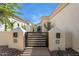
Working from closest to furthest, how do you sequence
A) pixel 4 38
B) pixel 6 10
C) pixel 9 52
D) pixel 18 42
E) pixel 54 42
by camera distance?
pixel 9 52
pixel 6 10
pixel 54 42
pixel 18 42
pixel 4 38

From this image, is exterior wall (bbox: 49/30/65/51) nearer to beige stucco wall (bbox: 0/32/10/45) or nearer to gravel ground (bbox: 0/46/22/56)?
gravel ground (bbox: 0/46/22/56)

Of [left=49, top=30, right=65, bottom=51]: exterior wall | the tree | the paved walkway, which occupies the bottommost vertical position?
the paved walkway

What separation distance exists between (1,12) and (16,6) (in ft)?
3.46

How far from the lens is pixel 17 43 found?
878 cm

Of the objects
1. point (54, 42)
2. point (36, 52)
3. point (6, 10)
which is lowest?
point (36, 52)

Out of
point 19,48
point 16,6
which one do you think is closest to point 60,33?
point 19,48

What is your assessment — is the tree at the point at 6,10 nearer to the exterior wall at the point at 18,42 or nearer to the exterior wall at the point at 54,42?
the exterior wall at the point at 18,42

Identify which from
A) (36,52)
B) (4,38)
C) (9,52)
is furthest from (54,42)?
(4,38)

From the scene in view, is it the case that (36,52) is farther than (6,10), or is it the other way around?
(6,10)

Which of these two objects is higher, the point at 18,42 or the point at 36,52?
the point at 18,42

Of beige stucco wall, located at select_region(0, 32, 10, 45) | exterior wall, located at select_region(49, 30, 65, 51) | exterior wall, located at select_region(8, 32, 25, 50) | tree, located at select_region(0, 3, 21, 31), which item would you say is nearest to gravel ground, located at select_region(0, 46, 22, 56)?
exterior wall, located at select_region(8, 32, 25, 50)

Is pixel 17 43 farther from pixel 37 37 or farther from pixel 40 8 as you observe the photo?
pixel 40 8

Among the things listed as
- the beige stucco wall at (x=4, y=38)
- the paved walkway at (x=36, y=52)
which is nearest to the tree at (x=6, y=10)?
the beige stucco wall at (x=4, y=38)

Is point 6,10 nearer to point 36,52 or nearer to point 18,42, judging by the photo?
point 18,42
